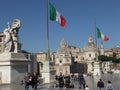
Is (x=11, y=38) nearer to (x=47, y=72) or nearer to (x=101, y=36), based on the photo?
(x=47, y=72)

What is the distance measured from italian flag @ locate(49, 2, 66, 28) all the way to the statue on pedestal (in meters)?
7.62

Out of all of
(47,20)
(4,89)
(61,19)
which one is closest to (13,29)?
(4,89)

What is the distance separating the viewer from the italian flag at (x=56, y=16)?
94.6 ft

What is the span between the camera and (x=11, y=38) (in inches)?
819

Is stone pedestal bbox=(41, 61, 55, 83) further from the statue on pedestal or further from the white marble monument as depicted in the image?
the statue on pedestal

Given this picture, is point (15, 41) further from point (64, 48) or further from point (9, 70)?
point (64, 48)

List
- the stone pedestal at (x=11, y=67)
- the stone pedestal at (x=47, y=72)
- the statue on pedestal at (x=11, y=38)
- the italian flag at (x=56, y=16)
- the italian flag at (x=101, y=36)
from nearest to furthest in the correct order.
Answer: the stone pedestal at (x=11, y=67)
the statue on pedestal at (x=11, y=38)
the stone pedestal at (x=47, y=72)
the italian flag at (x=56, y=16)
the italian flag at (x=101, y=36)

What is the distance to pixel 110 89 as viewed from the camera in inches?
656

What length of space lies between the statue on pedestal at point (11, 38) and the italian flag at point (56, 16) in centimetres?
762

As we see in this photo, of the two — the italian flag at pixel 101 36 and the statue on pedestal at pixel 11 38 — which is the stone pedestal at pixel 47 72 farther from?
the italian flag at pixel 101 36

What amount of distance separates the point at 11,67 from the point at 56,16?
1071cm

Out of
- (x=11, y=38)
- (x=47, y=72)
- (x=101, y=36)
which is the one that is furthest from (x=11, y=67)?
(x=101, y=36)

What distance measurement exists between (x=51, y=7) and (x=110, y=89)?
1393 centimetres

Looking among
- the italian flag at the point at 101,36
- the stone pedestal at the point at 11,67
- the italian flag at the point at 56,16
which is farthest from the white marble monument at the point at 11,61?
the italian flag at the point at 101,36
